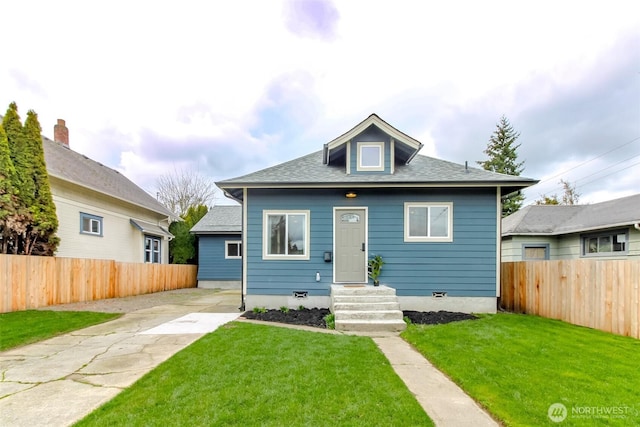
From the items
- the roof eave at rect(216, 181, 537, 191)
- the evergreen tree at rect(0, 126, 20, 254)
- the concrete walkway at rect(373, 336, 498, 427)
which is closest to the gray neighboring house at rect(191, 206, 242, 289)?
the evergreen tree at rect(0, 126, 20, 254)

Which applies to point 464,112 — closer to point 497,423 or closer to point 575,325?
point 575,325

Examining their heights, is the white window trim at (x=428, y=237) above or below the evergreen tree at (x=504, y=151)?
below

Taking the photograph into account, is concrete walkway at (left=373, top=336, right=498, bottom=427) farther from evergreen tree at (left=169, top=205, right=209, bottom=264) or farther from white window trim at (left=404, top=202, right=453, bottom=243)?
evergreen tree at (left=169, top=205, right=209, bottom=264)

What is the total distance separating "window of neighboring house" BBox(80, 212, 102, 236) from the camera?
11.7 metres

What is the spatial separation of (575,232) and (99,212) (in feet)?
64.2

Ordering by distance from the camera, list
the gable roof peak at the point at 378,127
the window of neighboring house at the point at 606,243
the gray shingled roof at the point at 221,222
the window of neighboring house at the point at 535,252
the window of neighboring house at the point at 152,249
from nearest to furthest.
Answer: the gable roof peak at the point at 378,127 < the window of neighboring house at the point at 606,243 < the window of neighboring house at the point at 535,252 < the window of neighboring house at the point at 152,249 < the gray shingled roof at the point at 221,222

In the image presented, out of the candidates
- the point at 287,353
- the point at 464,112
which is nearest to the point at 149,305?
the point at 287,353

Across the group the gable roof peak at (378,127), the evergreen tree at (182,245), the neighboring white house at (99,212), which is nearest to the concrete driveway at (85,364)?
the gable roof peak at (378,127)

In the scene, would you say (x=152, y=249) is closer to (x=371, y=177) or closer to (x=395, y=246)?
(x=371, y=177)

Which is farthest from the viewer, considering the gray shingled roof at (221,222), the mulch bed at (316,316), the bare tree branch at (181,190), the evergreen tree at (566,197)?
the bare tree branch at (181,190)

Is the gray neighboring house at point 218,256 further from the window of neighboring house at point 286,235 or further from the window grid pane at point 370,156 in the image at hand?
the window grid pane at point 370,156

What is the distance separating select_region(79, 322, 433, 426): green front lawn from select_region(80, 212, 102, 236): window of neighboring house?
1015 centimetres

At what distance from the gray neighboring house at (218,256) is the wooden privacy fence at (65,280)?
3.26 metres

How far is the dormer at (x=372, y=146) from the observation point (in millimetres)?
8680
